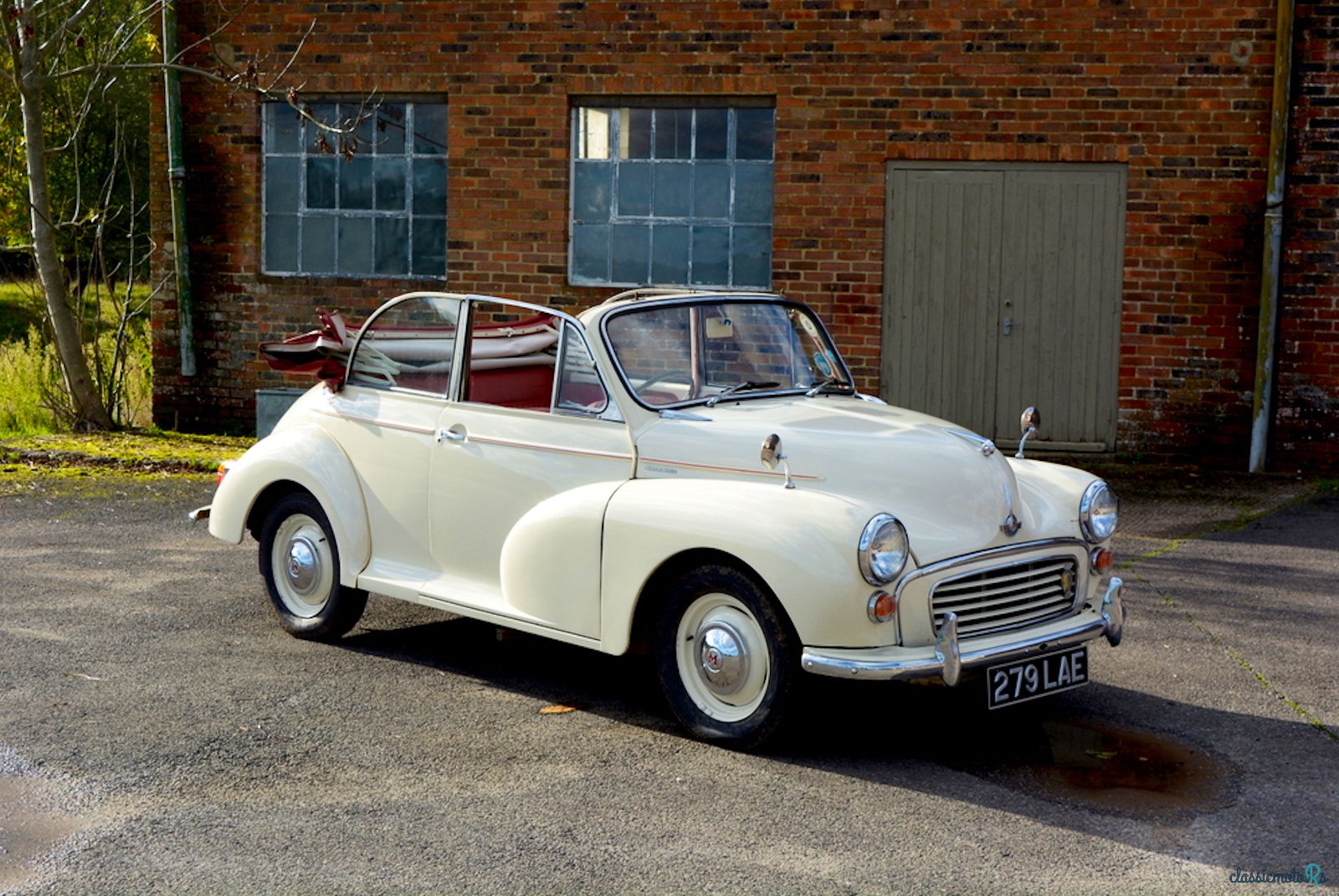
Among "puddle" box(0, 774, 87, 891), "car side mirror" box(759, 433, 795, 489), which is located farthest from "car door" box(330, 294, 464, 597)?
"puddle" box(0, 774, 87, 891)

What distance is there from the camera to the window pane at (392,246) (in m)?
13.6

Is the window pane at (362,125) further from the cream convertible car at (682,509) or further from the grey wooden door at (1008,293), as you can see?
the cream convertible car at (682,509)

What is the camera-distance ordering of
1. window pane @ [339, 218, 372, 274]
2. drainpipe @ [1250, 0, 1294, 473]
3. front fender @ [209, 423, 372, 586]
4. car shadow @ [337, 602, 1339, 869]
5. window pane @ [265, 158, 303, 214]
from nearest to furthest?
car shadow @ [337, 602, 1339, 869], front fender @ [209, 423, 372, 586], drainpipe @ [1250, 0, 1294, 473], window pane @ [339, 218, 372, 274], window pane @ [265, 158, 303, 214]

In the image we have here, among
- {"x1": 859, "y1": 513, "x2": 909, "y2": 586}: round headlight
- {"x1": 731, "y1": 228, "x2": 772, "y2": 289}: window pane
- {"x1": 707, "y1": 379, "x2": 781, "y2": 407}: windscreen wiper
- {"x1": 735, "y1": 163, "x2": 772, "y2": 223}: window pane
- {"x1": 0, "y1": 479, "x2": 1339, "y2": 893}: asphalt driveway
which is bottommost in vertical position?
{"x1": 0, "y1": 479, "x2": 1339, "y2": 893}: asphalt driveway

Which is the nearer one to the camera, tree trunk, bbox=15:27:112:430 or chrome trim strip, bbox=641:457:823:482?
chrome trim strip, bbox=641:457:823:482

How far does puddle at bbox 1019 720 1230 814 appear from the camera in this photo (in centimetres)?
501

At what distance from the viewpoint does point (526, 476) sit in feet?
20.2

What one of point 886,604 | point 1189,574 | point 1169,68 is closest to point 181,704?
point 886,604

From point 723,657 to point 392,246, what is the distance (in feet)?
29.4

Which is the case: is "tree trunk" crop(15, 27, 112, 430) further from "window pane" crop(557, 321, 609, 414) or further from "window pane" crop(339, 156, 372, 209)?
"window pane" crop(557, 321, 609, 414)

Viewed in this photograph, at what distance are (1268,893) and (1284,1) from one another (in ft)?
30.7

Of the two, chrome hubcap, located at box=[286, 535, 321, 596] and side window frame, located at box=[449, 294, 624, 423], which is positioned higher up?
side window frame, located at box=[449, 294, 624, 423]

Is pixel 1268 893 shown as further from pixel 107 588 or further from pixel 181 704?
pixel 107 588

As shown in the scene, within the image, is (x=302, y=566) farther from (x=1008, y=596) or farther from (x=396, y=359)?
(x=1008, y=596)
